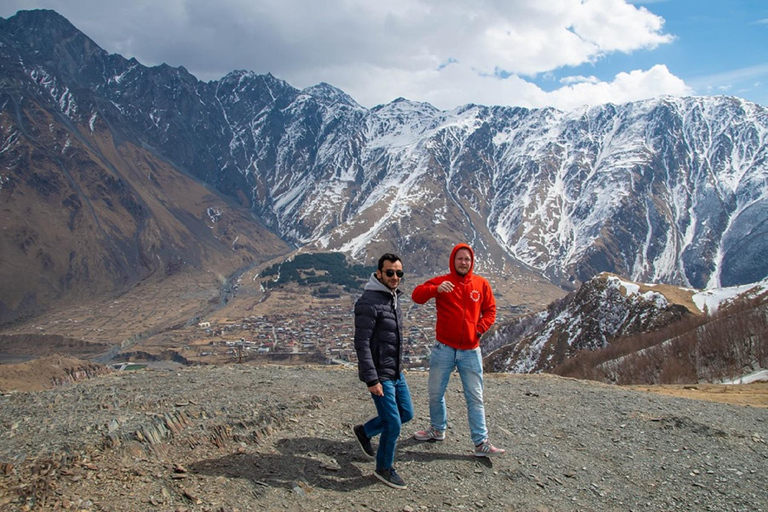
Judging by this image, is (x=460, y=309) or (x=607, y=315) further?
(x=607, y=315)

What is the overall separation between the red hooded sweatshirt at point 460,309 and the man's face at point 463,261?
0.05 metres

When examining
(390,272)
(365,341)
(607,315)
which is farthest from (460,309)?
(607,315)

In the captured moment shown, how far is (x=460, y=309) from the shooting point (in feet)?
27.7

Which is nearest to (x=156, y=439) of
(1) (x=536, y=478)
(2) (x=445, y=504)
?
(2) (x=445, y=504)

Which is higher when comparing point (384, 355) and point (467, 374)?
point (384, 355)

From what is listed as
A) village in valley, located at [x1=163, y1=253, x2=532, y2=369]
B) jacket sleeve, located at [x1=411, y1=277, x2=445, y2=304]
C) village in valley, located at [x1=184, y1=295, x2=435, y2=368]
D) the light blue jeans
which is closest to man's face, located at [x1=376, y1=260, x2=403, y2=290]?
jacket sleeve, located at [x1=411, y1=277, x2=445, y2=304]

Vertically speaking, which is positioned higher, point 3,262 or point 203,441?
point 3,262

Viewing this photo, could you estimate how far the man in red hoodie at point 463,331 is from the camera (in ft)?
27.5

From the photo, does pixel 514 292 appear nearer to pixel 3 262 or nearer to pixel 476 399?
pixel 3 262

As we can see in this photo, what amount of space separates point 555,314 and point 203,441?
7600cm

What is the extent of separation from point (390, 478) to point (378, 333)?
81.5 inches

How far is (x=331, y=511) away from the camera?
6539 millimetres

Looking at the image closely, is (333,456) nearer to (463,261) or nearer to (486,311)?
(486,311)

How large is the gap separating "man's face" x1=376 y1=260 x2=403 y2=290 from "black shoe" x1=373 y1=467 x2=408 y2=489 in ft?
8.76
